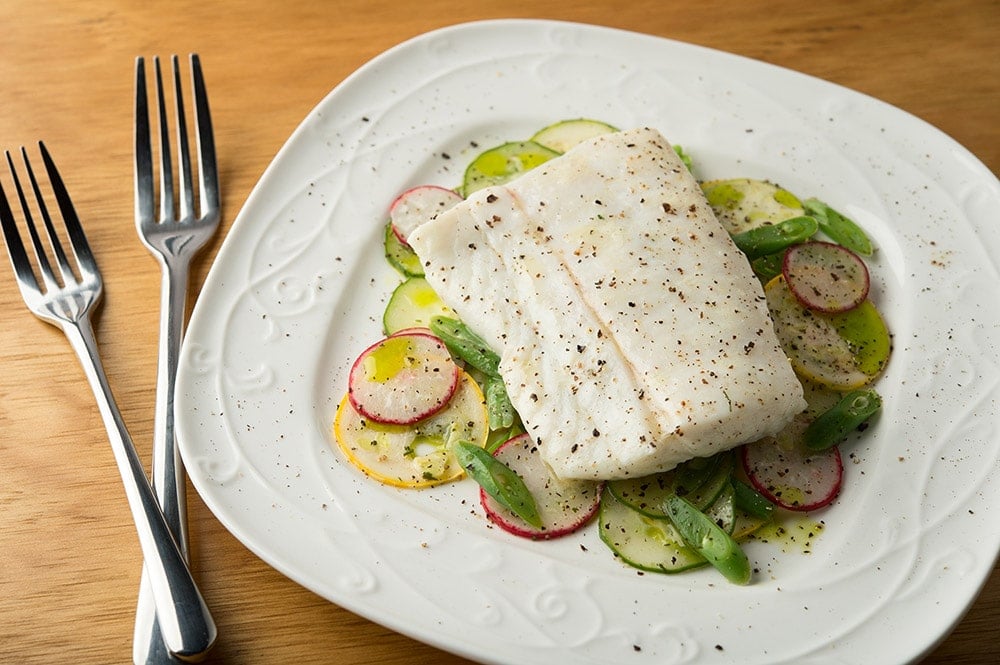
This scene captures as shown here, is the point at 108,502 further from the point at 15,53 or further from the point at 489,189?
the point at 15,53

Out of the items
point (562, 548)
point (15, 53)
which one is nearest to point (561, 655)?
point (562, 548)

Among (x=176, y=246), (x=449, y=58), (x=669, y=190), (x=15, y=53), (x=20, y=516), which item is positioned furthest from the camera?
(x=15, y=53)

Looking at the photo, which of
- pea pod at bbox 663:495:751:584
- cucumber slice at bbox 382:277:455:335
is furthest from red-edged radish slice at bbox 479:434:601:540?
cucumber slice at bbox 382:277:455:335

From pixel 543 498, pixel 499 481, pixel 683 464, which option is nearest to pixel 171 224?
pixel 499 481

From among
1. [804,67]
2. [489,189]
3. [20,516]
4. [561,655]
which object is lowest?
[20,516]

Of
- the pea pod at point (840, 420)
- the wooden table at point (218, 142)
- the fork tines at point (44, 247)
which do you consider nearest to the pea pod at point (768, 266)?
the pea pod at point (840, 420)

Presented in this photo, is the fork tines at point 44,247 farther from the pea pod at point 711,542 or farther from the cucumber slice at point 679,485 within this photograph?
the pea pod at point 711,542
